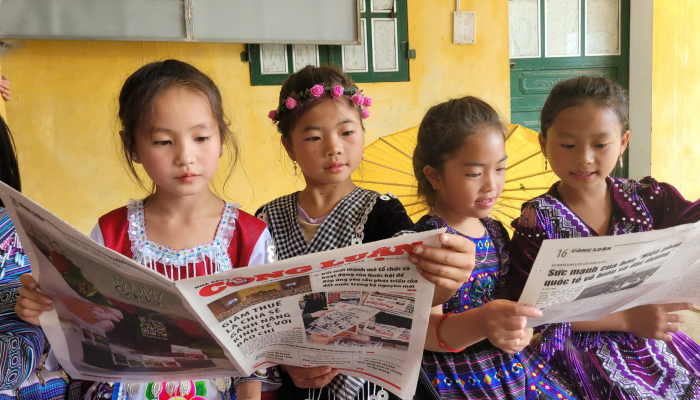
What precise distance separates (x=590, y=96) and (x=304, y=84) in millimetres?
673

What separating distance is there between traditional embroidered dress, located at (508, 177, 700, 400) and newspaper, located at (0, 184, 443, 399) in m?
0.45

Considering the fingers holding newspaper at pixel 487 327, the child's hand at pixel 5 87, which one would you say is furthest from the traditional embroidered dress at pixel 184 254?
the child's hand at pixel 5 87

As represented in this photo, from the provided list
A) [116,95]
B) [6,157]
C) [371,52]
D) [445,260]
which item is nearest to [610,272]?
[445,260]

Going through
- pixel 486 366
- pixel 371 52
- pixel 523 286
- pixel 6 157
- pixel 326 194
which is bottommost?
pixel 486 366

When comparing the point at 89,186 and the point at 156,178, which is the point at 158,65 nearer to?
the point at 156,178

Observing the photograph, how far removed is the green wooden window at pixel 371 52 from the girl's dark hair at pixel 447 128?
261 centimetres

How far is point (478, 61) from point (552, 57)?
0.95m

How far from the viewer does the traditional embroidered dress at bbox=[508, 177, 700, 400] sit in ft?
3.38

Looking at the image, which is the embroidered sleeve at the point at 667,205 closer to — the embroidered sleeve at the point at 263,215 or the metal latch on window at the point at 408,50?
the embroidered sleeve at the point at 263,215

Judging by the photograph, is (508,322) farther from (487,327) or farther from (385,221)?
(385,221)

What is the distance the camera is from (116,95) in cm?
310

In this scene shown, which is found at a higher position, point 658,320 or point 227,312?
point 227,312

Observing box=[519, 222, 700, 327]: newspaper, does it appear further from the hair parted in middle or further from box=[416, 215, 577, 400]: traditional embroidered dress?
the hair parted in middle

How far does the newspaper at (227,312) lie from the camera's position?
683mm
